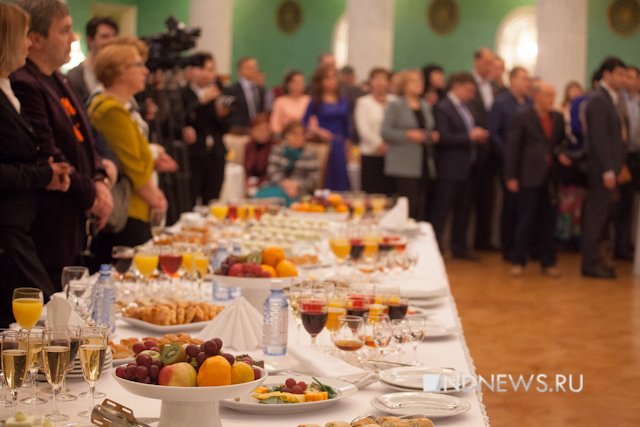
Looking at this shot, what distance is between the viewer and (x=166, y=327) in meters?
2.59

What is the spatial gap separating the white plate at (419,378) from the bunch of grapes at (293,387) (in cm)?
21

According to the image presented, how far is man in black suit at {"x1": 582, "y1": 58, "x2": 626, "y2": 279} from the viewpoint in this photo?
8.05 meters

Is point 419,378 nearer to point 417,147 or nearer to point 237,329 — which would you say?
point 237,329

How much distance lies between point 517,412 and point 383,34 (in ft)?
39.6

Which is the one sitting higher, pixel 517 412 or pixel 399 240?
pixel 399 240

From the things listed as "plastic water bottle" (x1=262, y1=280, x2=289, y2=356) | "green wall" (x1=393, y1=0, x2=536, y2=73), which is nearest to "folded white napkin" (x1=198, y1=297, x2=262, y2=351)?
"plastic water bottle" (x1=262, y1=280, x2=289, y2=356)

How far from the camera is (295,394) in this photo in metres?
1.98

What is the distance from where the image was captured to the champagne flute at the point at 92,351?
1831mm

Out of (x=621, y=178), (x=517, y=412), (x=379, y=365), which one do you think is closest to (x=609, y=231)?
(x=621, y=178)

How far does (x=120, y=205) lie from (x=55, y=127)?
823 mm

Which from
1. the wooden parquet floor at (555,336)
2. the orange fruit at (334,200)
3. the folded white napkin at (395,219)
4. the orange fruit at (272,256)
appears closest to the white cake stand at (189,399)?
the orange fruit at (272,256)

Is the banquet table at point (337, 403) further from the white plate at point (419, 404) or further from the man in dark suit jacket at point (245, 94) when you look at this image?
the man in dark suit jacket at point (245, 94)

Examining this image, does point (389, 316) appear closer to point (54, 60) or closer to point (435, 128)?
point (54, 60)

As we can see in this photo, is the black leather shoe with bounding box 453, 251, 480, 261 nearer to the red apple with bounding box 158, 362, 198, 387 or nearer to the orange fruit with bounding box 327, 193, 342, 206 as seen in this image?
the orange fruit with bounding box 327, 193, 342, 206
